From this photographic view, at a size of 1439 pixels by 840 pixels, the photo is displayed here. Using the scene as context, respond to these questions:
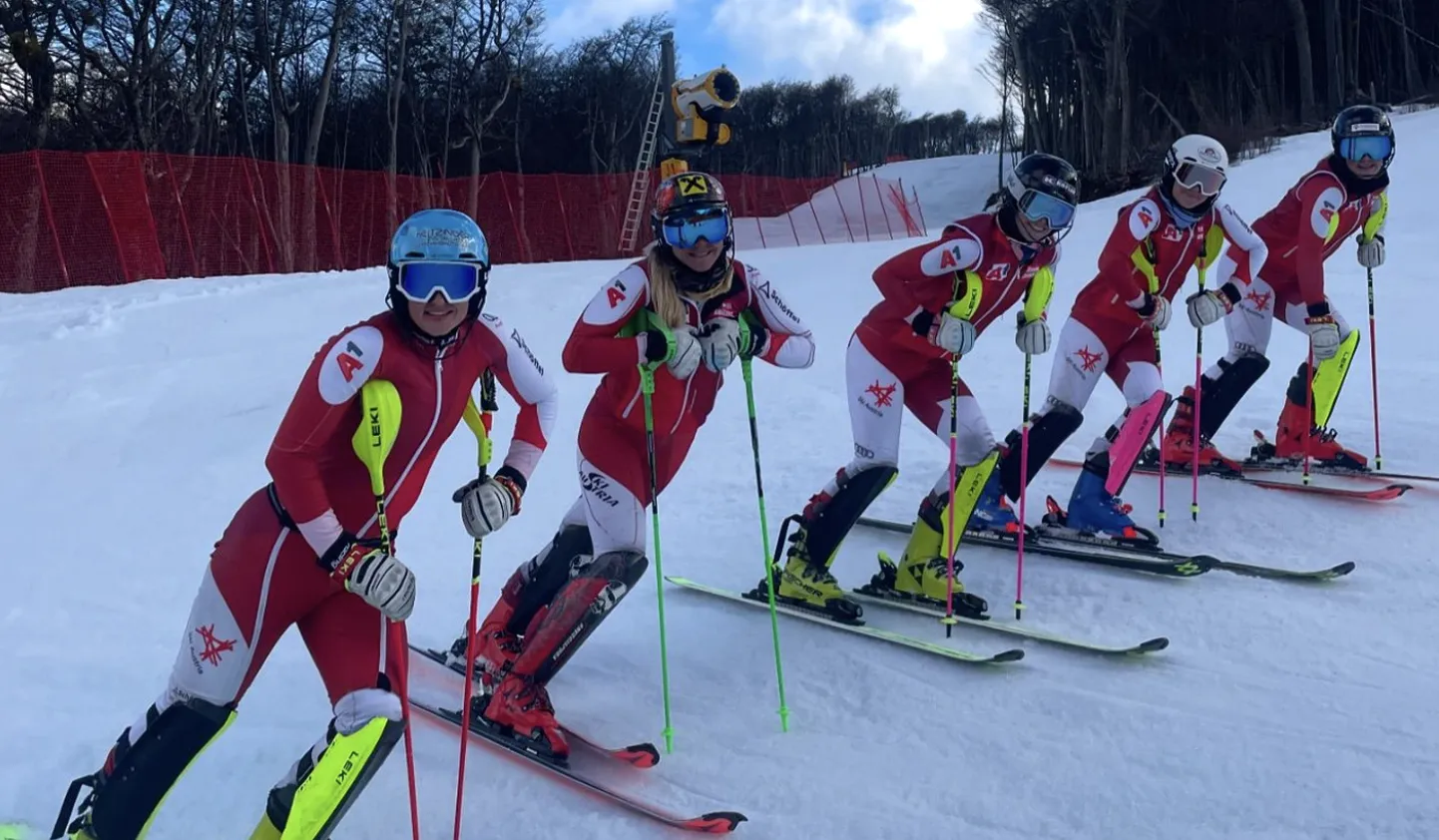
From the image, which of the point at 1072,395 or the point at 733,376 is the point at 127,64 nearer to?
the point at 733,376

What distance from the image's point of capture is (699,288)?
3859 millimetres

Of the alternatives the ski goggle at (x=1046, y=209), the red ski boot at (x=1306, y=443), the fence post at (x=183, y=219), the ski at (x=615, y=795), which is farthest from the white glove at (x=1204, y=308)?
the fence post at (x=183, y=219)

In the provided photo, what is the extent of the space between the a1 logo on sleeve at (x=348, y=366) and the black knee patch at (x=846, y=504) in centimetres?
251

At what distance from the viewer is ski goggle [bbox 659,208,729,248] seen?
12.2 ft

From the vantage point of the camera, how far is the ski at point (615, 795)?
10.2 feet

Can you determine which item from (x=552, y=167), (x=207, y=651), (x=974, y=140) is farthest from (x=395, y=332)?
(x=974, y=140)

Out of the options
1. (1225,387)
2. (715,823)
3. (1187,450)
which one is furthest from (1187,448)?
(715,823)

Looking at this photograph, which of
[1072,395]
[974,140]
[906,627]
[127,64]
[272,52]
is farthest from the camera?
[974,140]

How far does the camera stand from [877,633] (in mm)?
4500

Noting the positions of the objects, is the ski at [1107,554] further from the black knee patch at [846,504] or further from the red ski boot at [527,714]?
the red ski boot at [527,714]

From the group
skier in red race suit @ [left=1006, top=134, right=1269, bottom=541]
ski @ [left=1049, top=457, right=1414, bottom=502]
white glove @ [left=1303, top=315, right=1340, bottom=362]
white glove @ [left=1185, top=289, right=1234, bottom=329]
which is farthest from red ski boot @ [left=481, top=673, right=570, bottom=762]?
white glove @ [left=1303, top=315, right=1340, bottom=362]

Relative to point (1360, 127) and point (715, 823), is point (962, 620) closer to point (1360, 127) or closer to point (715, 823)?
point (715, 823)

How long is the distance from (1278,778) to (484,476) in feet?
8.64

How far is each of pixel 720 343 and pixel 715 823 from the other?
162 centimetres
